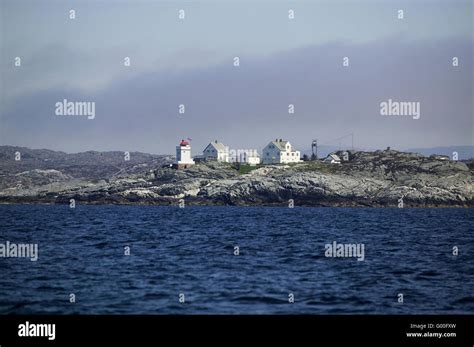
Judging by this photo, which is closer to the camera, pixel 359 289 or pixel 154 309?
pixel 154 309

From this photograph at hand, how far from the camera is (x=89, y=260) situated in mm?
49531

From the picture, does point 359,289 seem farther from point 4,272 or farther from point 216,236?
point 216,236

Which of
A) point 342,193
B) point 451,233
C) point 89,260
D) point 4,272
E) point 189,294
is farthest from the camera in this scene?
point 342,193

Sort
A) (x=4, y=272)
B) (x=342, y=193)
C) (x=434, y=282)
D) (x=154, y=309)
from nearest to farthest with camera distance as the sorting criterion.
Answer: (x=154, y=309) < (x=434, y=282) < (x=4, y=272) < (x=342, y=193)

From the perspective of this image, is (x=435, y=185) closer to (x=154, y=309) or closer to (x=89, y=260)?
(x=89, y=260)

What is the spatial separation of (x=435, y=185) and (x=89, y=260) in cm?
16419

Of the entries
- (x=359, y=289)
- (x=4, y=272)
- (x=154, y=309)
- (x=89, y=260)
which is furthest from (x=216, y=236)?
(x=154, y=309)
